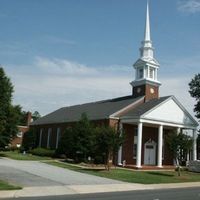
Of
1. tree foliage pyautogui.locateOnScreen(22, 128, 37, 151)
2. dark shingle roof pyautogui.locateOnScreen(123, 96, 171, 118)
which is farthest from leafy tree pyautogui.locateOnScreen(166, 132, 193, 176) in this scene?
tree foliage pyautogui.locateOnScreen(22, 128, 37, 151)

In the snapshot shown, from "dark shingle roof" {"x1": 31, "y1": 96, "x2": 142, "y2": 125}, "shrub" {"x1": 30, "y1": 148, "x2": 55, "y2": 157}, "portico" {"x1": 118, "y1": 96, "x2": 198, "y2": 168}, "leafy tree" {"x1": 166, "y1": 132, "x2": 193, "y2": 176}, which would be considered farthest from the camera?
"shrub" {"x1": 30, "y1": 148, "x2": 55, "y2": 157}

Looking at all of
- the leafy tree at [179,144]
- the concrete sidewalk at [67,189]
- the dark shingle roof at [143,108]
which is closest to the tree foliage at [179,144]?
the leafy tree at [179,144]

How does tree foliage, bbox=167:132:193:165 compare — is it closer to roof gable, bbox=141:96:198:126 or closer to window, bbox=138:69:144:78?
roof gable, bbox=141:96:198:126

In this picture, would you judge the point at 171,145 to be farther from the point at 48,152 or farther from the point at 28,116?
the point at 28,116

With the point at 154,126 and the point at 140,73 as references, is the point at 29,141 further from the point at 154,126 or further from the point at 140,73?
the point at 154,126

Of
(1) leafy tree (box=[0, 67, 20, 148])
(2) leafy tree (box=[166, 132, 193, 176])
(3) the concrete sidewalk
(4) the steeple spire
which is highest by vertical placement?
(4) the steeple spire

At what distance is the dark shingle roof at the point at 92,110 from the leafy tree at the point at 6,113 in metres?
9.75

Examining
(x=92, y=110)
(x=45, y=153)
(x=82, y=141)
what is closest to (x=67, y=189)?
(x=82, y=141)

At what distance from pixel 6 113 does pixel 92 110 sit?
1279cm

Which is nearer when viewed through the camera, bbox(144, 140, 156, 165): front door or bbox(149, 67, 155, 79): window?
bbox(144, 140, 156, 165): front door

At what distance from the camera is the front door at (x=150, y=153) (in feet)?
A: 167

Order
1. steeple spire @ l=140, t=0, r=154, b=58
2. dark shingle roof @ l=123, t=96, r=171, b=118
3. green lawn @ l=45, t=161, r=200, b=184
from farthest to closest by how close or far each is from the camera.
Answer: steeple spire @ l=140, t=0, r=154, b=58 < dark shingle roof @ l=123, t=96, r=171, b=118 < green lawn @ l=45, t=161, r=200, b=184

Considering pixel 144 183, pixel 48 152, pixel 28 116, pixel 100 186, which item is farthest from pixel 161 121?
pixel 28 116

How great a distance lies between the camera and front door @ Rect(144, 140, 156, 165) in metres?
50.8
